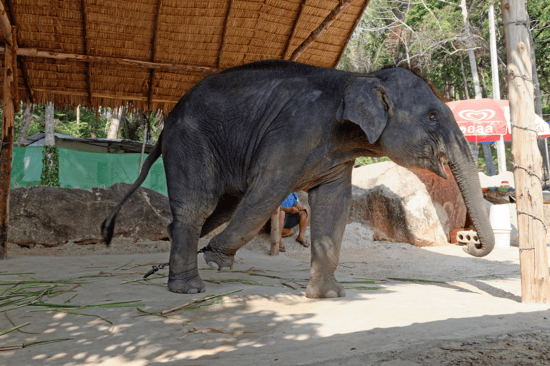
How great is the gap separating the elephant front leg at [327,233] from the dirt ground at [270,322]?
0.49ft

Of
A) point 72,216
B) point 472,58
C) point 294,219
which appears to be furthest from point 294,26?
point 472,58

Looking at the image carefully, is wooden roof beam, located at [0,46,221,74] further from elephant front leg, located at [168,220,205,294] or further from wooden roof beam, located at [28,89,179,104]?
elephant front leg, located at [168,220,205,294]

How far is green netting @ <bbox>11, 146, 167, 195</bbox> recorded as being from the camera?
1014cm

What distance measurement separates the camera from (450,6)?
21641 millimetres

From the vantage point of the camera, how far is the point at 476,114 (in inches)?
417

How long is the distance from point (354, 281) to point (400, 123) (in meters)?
1.70

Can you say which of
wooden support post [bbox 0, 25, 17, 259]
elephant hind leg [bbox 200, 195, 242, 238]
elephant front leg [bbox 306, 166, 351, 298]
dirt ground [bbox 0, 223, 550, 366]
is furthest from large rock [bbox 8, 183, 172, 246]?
elephant front leg [bbox 306, 166, 351, 298]

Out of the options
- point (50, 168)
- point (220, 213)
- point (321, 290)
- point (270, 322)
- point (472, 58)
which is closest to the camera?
point (270, 322)

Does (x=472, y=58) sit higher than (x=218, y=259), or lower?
higher

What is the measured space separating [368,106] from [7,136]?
4.71 metres

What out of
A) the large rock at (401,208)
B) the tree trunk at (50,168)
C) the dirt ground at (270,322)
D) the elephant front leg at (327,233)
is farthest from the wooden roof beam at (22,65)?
the large rock at (401,208)

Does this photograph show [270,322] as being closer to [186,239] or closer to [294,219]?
[186,239]

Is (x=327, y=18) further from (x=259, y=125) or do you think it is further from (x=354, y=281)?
(x=354, y=281)

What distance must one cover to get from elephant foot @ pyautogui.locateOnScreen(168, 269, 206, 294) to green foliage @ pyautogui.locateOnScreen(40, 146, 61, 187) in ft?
24.0
